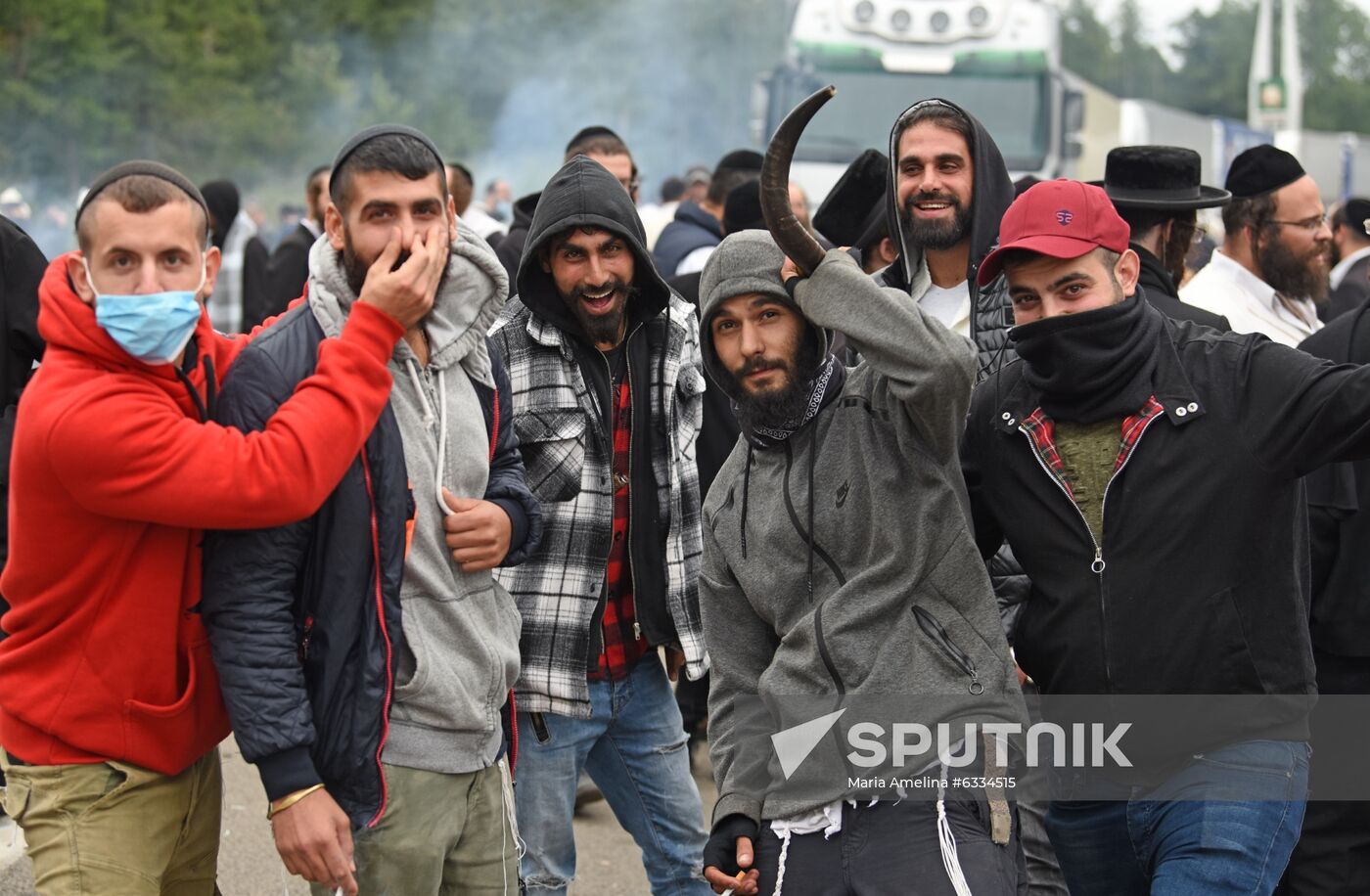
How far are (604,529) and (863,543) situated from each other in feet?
3.56

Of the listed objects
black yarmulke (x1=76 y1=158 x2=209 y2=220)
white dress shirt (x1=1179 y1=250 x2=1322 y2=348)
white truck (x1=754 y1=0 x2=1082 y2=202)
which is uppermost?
white truck (x1=754 y1=0 x2=1082 y2=202)

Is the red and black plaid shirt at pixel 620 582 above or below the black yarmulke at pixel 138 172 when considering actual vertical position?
below

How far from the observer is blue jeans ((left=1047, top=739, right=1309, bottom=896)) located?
3.29 meters

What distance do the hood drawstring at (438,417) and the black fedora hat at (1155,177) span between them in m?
2.70

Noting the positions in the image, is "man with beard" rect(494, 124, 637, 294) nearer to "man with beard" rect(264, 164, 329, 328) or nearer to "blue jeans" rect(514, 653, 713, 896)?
"man with beard" rect(264, 164, 329, 328)

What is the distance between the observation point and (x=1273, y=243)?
19.5 ft

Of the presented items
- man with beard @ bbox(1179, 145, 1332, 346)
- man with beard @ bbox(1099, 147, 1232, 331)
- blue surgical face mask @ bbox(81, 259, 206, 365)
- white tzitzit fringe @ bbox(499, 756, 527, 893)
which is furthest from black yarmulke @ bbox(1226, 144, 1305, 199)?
blue surgical face mask @ bbox(81, 259, 206, 365)

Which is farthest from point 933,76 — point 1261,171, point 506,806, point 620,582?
point 506,806

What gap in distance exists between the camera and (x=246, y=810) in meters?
6.14

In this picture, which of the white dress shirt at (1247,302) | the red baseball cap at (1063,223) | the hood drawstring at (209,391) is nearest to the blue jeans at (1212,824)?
the red baseball cap at (1063,223)

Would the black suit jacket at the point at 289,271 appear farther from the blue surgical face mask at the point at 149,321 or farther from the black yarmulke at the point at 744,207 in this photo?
the blue surgical face mask at the point at 149,321

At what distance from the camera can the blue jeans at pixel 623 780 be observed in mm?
4152

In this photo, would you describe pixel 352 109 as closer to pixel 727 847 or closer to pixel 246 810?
pixel 246 810

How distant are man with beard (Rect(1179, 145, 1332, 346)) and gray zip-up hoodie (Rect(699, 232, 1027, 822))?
9.80 feet
